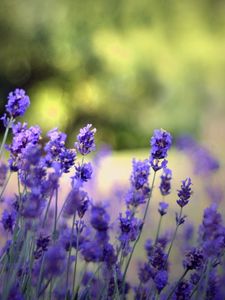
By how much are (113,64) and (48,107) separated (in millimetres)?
1294

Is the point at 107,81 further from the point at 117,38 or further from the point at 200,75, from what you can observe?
the point at 200,75

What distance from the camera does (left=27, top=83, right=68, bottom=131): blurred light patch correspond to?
405 inches

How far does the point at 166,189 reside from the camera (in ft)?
7.18

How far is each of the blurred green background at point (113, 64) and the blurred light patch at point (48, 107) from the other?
0.6 inches

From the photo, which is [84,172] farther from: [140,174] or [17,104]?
[17,104]

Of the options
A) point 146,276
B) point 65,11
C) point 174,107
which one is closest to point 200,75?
point 174,107

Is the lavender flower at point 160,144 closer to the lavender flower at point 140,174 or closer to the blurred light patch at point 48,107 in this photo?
the lavender flower at point 140,174

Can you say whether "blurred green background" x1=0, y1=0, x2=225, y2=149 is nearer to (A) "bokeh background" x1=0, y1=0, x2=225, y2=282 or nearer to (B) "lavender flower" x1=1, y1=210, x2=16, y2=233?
(A) "bokeh background" x1=0, y1=0, x2=225, y2=282

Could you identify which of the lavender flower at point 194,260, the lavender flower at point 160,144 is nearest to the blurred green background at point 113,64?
the lavender flower at point 160,144

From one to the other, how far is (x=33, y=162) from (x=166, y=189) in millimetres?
666

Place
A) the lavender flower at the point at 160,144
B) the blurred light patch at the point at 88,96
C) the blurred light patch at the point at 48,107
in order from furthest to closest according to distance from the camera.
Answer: the blurred light patch at the point at 88,96 → the blurred light patch at the point at 48,107 → the lavender flower at the point at 160,144

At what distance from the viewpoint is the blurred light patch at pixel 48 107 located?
1028 centimetres

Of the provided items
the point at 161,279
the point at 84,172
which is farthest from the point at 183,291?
the point at 84,172

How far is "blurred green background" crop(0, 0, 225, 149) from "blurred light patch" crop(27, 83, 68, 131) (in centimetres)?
2
